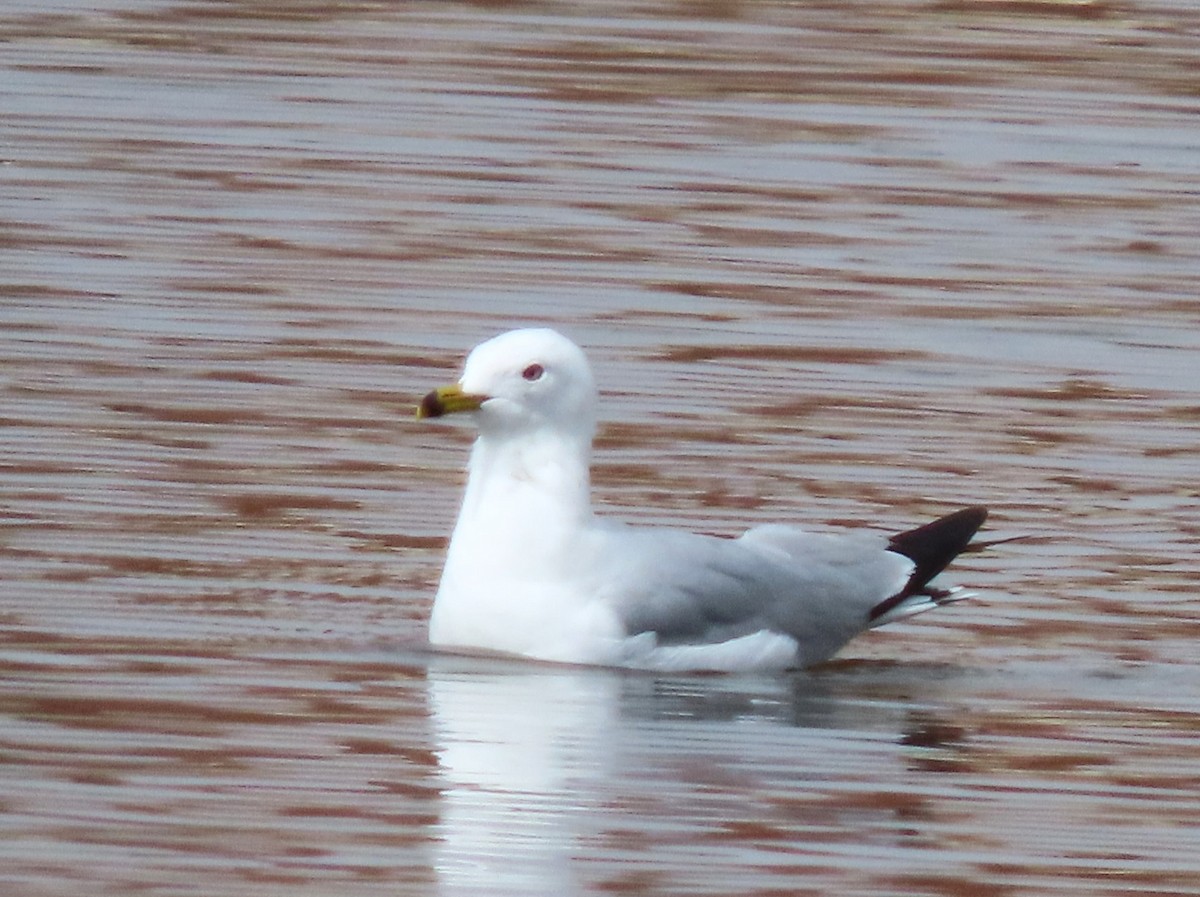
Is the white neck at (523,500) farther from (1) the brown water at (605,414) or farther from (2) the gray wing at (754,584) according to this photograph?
(1) the brown water at (605,414)

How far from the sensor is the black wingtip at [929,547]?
9.92m

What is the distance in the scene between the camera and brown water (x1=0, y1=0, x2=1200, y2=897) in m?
7.75

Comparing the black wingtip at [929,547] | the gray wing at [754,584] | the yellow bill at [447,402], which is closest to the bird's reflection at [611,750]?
the gray wing at [754,584]

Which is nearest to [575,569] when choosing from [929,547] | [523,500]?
[523,500]

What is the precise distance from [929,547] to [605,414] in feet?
7.25

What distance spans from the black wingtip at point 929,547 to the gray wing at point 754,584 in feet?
0.09

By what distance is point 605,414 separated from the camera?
11.9 meters

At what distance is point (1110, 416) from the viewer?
12.0 m

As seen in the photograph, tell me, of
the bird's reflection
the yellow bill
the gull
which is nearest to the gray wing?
the gull

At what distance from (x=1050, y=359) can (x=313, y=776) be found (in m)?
5.58

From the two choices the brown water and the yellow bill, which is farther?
the yellow bill

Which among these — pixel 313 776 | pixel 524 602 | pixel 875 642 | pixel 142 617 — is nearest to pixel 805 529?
pixel 875 642

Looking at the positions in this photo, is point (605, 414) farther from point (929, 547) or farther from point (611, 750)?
point (611, 750)

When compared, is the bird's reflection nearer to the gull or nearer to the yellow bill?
the gull
